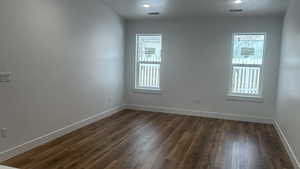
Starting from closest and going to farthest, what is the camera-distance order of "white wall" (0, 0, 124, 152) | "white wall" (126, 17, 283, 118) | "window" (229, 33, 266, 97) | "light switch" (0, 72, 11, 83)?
1. "light switch" (0, 72, 11, 83)
2. "white wall" (0, 0, 124, 152)
3. "white wall" (126, 17, 283, 118)
4. "window" (229, 33, 266, 97)

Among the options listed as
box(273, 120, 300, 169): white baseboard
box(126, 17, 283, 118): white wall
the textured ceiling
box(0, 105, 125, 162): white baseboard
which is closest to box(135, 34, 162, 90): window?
box(126, 17, 283, 118): white wall

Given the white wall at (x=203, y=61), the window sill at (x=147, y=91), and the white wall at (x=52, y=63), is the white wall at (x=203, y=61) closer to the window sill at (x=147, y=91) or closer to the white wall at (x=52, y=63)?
the window sill at (x=147, y=91)

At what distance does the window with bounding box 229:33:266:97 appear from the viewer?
16.4 feet

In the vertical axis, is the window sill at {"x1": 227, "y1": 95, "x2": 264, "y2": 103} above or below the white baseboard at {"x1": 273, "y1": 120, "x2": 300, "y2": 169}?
above

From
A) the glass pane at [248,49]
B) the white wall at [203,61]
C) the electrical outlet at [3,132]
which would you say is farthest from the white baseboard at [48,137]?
the glass pane at [248,49]

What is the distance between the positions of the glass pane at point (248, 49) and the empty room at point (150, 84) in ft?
0.07

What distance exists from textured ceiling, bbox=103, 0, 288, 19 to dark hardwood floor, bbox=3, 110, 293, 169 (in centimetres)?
241

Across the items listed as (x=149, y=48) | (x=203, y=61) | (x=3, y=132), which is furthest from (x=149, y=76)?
(x=3, y=132)

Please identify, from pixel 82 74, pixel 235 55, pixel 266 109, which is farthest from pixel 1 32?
pixel 266 109

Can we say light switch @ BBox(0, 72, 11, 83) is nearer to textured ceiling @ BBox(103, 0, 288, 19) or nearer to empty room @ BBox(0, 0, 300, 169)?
empty room @ BBox(0, 0, 300, 169)

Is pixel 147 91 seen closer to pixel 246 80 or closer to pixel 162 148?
pixel 246 80

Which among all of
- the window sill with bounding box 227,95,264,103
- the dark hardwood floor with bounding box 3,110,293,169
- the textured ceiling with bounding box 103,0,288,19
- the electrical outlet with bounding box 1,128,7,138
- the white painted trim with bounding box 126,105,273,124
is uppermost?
the textured ceiling with bounding box 103,0,288,19

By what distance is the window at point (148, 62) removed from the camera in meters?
5.86

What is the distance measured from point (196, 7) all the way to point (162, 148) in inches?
117
